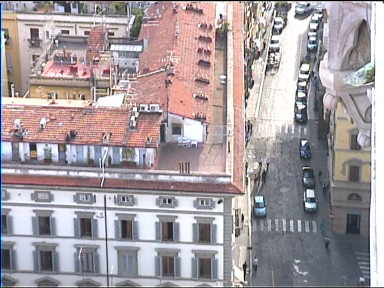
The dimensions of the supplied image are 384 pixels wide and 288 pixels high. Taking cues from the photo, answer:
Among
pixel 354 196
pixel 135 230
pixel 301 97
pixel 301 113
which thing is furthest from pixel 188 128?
pixel 301 97

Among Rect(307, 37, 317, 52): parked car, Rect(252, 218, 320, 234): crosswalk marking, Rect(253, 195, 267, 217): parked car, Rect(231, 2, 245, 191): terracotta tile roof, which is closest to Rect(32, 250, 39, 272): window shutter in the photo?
Rect(231, 2, 245, 191): terracotta tile roof

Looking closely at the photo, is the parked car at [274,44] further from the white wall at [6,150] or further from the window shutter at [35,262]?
the window shutter at [35,262]

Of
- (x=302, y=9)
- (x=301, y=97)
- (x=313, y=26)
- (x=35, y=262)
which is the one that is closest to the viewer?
(x=35, y=262)

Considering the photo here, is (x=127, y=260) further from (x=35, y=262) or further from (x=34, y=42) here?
Result: (x=34, y=42)

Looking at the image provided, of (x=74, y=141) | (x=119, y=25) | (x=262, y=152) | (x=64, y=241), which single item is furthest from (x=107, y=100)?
(x=262, y=152)

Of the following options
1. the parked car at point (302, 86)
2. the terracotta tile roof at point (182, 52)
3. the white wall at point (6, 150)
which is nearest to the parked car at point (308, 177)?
the terracotta tile roof at point (182, 52)

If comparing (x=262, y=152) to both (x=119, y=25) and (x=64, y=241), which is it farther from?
(x=64, y=241)
